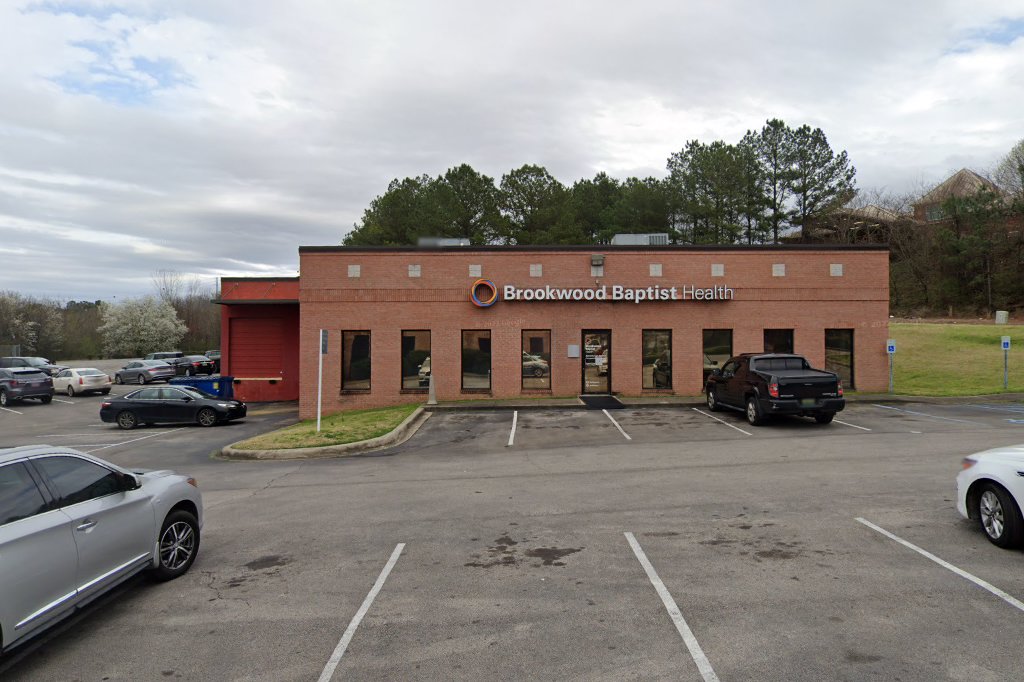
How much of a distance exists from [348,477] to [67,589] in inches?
266

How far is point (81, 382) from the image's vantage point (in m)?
32.4

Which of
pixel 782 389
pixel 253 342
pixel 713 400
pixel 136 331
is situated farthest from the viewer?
pixel 136 331

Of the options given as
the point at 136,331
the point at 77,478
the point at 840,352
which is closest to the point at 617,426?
the point at 840,352

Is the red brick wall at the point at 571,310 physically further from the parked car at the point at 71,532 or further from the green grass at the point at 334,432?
the parked car at the point at 71,532

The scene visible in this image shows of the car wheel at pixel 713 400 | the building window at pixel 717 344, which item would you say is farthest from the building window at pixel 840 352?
the car wheel at pixel 713 400

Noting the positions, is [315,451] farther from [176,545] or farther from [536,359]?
[536,359]

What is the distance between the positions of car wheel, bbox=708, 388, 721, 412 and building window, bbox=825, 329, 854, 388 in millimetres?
6457

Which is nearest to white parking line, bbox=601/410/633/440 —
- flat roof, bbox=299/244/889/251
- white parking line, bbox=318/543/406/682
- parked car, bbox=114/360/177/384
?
flat roof, bbox=299/244/889/251

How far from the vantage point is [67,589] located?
14.8 ft

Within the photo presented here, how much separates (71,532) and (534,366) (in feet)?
58.7

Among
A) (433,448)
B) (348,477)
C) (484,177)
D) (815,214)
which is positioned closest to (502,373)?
(433,448)

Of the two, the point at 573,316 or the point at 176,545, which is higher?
the point at 573,316

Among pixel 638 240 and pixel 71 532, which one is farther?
pixel 638 240

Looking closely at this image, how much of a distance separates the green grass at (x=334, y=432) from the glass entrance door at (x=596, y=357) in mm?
6608
